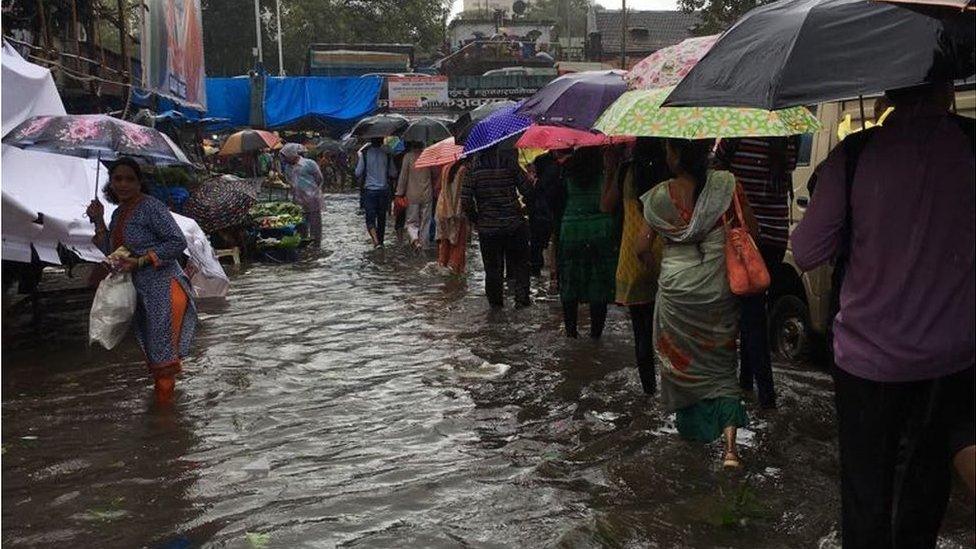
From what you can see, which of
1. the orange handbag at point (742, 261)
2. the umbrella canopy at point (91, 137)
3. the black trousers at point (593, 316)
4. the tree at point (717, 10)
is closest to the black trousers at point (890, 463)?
the orange handbag at point (742, 261)

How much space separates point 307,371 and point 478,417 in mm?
1965

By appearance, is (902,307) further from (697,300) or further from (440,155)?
(440,155)

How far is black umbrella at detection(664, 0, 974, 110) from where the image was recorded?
3010 millimetres

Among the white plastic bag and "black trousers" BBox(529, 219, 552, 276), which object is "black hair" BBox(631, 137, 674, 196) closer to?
the white plastic bag

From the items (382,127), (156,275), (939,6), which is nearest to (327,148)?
(382,127)

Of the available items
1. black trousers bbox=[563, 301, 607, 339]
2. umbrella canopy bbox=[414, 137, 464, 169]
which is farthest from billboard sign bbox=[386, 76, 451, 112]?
black trousers bbox=[563, 301, 607, 339]

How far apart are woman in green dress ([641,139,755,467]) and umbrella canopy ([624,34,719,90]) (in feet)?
2.89

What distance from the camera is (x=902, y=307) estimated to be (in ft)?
9.39

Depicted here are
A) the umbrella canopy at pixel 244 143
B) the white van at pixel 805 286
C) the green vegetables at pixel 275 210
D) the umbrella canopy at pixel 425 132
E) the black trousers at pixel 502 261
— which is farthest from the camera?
the umbrella canopy at pixel 244 143

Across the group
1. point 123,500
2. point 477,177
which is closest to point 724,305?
point 123,500

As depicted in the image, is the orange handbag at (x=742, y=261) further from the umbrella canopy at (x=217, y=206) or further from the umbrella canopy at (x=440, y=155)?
the umbrella canopy at (x=217, y=206)

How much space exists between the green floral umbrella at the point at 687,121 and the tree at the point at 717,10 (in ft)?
49.3

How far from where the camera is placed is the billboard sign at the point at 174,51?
13336 mm

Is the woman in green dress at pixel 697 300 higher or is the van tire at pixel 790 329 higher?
the woman in green dress at pixel 697 300
